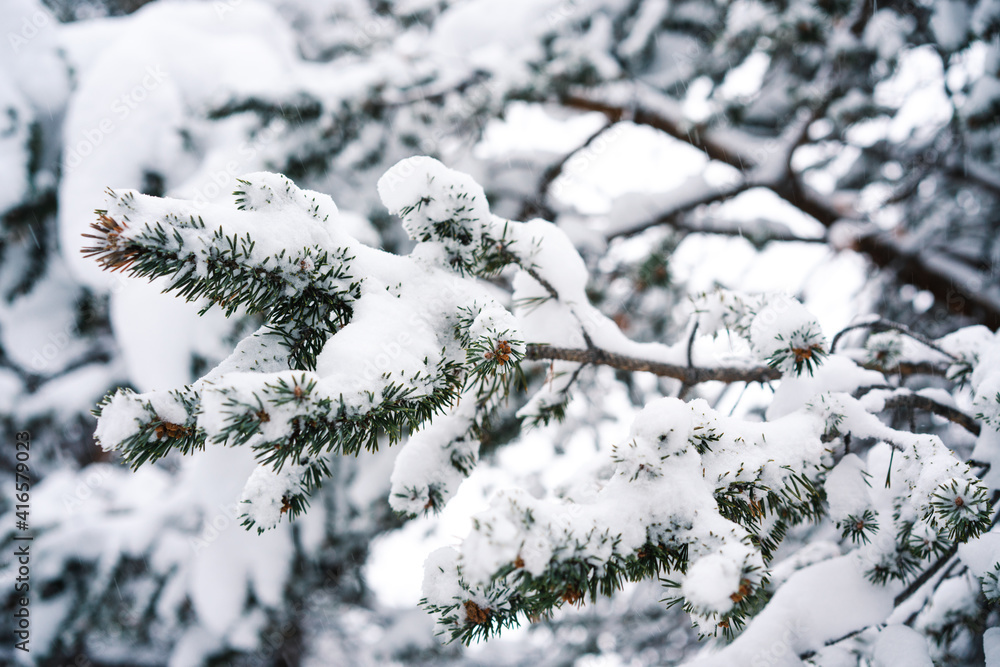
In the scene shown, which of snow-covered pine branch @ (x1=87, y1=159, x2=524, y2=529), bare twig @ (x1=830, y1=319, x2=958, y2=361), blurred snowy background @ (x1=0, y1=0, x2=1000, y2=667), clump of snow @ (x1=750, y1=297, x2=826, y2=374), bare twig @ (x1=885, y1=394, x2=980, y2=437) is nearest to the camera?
snow-covered pine branch @ (x1=87, y1=159, x2=524, y2=529)

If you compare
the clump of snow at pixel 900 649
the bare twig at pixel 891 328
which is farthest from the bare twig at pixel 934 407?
the clump of snow at pixel 900 649

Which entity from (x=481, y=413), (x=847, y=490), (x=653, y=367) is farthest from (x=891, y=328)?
(x=481, y=413)

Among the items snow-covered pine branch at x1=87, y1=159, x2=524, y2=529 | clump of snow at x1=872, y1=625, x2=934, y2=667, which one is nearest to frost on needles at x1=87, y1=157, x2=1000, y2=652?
snow-covered pine branch at x1=87, y1=159, x2=524, y2=529

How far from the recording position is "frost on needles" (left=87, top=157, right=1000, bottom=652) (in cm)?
76

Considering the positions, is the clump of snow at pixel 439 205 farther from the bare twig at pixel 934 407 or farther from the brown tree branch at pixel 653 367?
the bare twig at pixel 934 407

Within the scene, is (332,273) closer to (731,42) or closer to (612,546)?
(612,546)

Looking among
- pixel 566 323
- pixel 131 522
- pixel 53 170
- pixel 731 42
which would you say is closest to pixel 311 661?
pixel 131 522

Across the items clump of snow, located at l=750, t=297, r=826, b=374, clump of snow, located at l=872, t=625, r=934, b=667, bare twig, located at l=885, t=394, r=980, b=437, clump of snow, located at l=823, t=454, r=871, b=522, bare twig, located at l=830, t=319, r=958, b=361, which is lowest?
clump of snow, located at l=872, t=625, r=934, b=667

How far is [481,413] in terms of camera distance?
1407 mm

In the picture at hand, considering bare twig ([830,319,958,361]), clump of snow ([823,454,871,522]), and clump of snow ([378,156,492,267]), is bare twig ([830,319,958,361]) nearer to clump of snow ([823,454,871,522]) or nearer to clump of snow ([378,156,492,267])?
clump of snow ([823,454,871,522])

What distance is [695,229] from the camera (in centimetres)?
396

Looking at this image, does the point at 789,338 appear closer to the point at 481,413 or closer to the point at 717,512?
the point at 717,512

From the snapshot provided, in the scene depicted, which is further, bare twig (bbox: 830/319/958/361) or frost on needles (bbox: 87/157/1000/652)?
bare twig (bbox: 830/319/958/361)

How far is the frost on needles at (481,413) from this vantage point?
0.76m
